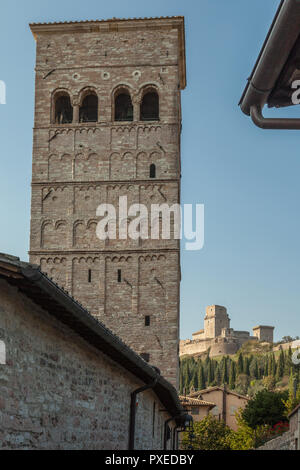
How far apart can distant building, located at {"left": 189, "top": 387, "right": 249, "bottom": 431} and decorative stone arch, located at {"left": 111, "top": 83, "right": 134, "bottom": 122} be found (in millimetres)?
37086

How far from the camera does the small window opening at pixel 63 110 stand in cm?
3175

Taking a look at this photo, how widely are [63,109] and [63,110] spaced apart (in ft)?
0.19

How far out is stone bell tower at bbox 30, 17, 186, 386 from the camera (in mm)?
28703

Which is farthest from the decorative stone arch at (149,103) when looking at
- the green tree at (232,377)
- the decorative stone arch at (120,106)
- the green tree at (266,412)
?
the green tree at (232,377)

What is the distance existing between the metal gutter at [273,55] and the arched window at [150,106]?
27.8 metres

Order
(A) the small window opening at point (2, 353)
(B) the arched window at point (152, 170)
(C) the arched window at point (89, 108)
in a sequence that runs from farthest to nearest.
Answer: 1. (C) the arched window at point (89, 108)
2. (B) the arched window at point (152, 170)
3. (A) the small window opening at point (2, 353)

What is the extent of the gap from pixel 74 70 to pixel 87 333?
79.8 ft

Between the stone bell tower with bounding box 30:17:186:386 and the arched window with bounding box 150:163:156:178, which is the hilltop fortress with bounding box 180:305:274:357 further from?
the arched window with bounding box 150:163:156:178

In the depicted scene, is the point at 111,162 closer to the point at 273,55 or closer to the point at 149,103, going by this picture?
the point at 149,103

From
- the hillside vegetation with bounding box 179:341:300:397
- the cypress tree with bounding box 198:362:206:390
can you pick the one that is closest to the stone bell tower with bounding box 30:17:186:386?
the hillside vegetation with bounding box 179:341:300:397

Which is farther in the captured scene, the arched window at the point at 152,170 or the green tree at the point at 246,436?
the green tree at the point at 246,436

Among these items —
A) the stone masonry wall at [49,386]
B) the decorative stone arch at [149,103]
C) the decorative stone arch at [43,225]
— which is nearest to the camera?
the stone masonry wall at [49,386]

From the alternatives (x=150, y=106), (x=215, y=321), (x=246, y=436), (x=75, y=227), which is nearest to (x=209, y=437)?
(x=246, y=436)

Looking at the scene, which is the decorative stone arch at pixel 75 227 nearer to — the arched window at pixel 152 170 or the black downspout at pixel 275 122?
the arched window at pixel 152 170
